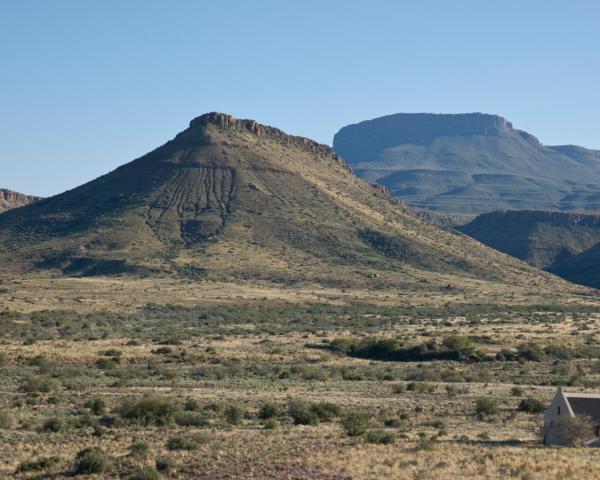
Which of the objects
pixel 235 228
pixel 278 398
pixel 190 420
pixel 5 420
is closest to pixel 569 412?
pixel 190 420

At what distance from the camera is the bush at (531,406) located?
4094 cm

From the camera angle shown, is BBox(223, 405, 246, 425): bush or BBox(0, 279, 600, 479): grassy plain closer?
BBox(0, 279, 600, 479): grassy plain

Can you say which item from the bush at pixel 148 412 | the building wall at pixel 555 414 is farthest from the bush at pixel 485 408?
the bush at pixel 148 412

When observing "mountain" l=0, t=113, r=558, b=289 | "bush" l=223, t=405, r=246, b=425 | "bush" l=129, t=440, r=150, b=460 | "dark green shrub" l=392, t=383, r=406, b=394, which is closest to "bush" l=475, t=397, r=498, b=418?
"dark green shrub" l=392, t=383, r=406, b=394

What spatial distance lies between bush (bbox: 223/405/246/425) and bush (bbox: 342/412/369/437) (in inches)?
155

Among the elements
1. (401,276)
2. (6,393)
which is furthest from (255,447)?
(401,276)

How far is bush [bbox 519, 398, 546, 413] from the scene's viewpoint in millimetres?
40938

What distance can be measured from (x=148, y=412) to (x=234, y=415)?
3.23 metres

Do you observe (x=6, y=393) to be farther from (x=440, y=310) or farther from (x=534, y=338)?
(x=440, y=310)

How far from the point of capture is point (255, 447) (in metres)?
31.7

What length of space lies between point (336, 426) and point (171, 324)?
4998 cm

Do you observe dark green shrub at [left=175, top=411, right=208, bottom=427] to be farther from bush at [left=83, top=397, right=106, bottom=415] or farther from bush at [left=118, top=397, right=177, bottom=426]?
bush at [left=83, top=397, right=106, bottom=415]

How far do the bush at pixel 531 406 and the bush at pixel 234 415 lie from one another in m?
12.0

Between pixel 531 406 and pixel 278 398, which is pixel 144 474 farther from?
pixel 531 406
